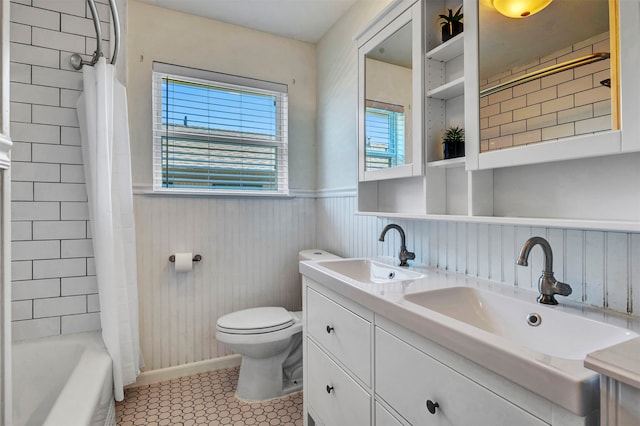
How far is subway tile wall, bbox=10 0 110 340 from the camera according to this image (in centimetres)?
172

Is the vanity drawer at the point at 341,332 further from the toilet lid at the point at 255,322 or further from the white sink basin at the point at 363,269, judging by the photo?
the toilet lid at the point at 255,322

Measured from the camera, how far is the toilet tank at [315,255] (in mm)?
2297

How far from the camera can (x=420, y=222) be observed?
64.4 inches

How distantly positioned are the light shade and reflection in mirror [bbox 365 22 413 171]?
0.44m

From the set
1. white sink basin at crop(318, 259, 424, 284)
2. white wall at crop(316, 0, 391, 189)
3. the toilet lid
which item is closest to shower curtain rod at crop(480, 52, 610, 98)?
white sink basin at crop(318, 259, 424, 284)

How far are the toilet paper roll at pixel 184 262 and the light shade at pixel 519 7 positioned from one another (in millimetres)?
2083

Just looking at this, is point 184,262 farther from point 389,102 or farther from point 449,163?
point 449,163

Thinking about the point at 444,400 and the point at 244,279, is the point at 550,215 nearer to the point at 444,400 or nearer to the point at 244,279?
the point at 444,400

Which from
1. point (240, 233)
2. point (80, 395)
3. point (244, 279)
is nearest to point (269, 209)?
point (240, 233)

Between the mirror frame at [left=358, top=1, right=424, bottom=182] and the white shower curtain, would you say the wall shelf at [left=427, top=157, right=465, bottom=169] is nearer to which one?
the mirror frame at [left=358, top=1, right=424, bottom=182]

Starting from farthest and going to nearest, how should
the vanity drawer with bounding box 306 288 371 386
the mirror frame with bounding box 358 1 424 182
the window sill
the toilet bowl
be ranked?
1. the window sill
2. the toilet bowl
3. the mirror frame with bounding box 358 1 424 182
4. the vanity drawer with bounding box 306 288 371 386

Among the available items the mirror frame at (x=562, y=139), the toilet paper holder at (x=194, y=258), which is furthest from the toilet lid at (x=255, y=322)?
the mirror frame at (x=562, y=139)

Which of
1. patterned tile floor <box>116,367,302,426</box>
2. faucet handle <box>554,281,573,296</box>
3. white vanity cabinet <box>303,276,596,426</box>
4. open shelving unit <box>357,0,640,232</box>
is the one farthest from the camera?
patterned tile floor <box>116,367,302,426</box>

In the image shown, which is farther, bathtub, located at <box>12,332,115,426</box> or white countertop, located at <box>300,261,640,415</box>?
bathtub, located at <box>12,332,115,426</box>
